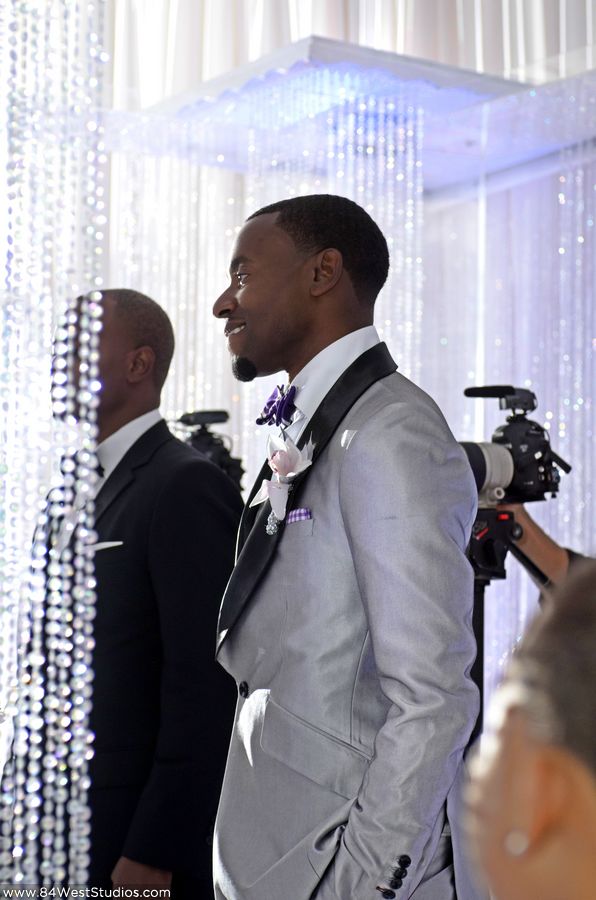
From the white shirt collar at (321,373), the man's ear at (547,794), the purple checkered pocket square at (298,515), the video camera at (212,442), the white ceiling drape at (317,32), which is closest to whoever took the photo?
the man's ear at (547,794)

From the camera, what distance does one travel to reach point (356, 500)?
1549 mm

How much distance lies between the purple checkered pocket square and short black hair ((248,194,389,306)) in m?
0.36

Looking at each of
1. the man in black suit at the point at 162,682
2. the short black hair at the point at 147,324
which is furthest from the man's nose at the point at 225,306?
the short black hair at the point at 147,324

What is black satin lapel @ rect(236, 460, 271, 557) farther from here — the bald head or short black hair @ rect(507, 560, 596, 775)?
short black hair @ rect(507, 560, 596, 775)

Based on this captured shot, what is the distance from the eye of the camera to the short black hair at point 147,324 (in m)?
2.54

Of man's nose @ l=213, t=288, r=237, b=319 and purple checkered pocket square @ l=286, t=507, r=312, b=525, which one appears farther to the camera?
man's nose @ l=213, t=288, r=237, b=319

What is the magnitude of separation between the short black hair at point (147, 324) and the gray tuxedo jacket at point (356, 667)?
922 millimetres

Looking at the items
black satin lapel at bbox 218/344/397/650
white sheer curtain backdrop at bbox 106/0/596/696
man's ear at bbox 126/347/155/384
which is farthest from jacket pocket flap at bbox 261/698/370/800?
white sheer curtain backdrop at bbox 106/0/596/696

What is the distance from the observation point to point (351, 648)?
156cm

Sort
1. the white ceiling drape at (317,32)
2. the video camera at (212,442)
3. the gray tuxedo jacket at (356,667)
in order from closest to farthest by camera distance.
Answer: the gray tuxedo jacket at (356,667) < the video camera at (212,442) < the white ceiling drape at (317,32)

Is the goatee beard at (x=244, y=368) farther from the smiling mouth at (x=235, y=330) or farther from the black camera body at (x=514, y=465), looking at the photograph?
the black camera body at (x=514, y=465)

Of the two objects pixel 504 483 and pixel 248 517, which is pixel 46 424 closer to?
pixel 248 517

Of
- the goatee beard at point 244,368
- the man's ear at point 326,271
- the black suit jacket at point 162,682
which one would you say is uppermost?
the man's ear at point 326,271

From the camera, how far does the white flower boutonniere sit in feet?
5.37
